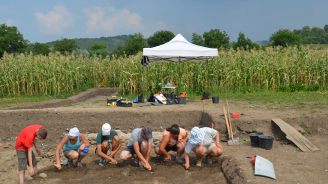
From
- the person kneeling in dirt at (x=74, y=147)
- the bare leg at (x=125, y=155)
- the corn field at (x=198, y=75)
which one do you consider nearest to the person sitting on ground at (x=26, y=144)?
the person kneeling in dirt at (x=74, y=147)

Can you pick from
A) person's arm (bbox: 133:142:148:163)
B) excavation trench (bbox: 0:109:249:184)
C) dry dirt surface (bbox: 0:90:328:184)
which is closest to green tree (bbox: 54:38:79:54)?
dry dirt surface (bbox: 0:90:328:184)

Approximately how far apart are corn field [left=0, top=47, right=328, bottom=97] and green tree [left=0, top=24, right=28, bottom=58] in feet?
111

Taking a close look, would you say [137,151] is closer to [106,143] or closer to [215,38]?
[106,143]

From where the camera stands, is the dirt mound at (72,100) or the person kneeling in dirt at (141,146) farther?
the dirt mound at (72,100)

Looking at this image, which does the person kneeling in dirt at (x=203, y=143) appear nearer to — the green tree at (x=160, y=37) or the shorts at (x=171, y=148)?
the shorts at (x=171, y=148)

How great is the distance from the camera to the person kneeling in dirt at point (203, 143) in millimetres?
7715

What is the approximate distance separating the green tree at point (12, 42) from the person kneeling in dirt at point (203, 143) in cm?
4746

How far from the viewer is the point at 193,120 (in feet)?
39.8

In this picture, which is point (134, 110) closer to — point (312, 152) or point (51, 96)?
point (312, 152)

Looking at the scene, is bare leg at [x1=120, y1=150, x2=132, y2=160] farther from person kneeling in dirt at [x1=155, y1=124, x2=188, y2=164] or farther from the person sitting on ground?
the person sitting on ground

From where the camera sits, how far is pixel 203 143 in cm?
780

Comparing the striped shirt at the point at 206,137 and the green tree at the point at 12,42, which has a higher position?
the green tree at the point at 12,42

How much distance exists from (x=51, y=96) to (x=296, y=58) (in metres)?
11.6

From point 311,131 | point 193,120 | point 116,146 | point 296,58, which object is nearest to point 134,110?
point 193,120
